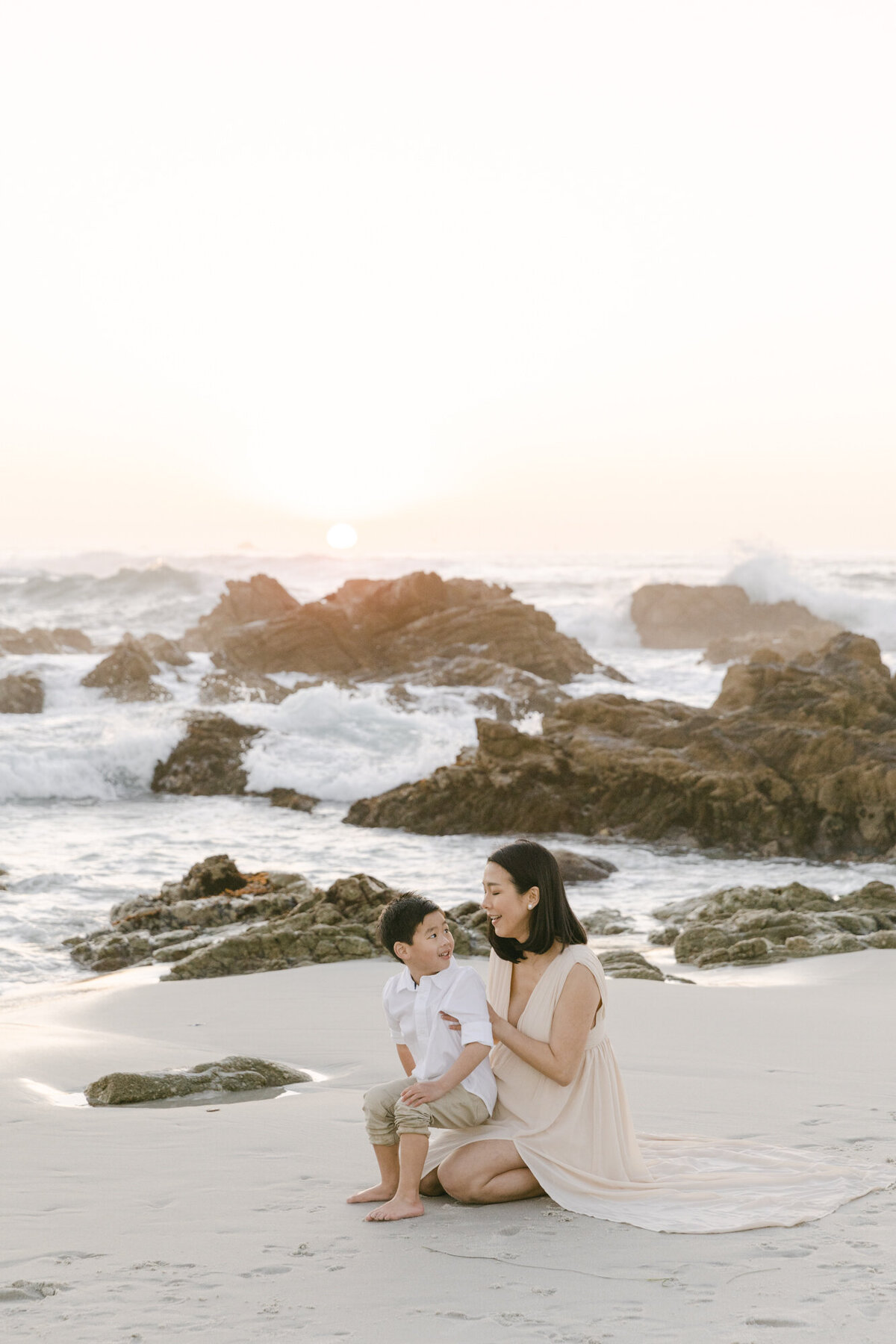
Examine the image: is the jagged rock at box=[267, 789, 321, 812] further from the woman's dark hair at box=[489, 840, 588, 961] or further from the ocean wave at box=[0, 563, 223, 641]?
the ocean wave at box=[0, 563, 223, 641]

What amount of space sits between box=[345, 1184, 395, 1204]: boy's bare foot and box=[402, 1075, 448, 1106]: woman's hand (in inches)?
10.7

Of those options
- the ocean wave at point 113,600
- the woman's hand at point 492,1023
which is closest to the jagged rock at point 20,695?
the ocean wave at point 113,600

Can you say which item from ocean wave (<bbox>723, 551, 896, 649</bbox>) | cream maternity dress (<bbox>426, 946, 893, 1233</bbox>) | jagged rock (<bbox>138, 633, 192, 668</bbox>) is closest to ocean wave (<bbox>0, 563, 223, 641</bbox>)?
jagged rock (<bbox>138, 633, 192, 668</bbox>)

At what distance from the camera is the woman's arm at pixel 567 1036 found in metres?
3.55

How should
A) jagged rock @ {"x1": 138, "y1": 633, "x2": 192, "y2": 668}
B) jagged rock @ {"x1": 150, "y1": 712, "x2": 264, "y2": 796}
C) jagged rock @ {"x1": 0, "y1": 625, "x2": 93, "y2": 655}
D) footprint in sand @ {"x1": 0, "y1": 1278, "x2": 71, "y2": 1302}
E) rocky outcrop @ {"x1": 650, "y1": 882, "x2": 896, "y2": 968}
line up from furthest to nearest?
jagged rock @ {"x1": 0, "y1": 625, "x2": 93, "y2": 655}, jagged rock @ {"x1": 138, "y1": 633, "x2": 192, "y2": 668}, jagged rock @ {"x1": 150, "y1": 712, "x2": 264, "y2": 796}, rocky outcrop @ {"x1": 650, "y1": 882, "x2": 896, "y2": 968}, footprint in sand @ {"x1": 0, "y1": 1278, "x2": 71, "y2": 1302}

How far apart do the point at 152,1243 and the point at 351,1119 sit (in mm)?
1424

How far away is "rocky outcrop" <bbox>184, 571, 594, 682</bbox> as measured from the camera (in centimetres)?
2894

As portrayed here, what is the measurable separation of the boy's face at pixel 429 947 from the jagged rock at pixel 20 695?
22.6 metres

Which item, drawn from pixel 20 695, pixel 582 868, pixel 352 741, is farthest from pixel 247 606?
pixel 582 868

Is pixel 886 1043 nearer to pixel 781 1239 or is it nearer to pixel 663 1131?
pixel 663 1131

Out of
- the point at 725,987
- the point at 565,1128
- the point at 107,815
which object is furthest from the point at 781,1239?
the point at 107,815

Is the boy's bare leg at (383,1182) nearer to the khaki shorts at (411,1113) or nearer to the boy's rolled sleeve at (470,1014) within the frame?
the khaki shorts at (411,1113)

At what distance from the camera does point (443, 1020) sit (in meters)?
3.61

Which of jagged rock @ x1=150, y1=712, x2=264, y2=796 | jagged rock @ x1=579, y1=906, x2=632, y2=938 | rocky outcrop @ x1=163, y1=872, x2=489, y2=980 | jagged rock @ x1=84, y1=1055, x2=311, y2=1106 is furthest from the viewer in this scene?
jagged rock @ x1=150, y1=712, x2=264, y2=796
